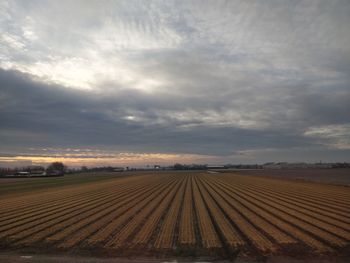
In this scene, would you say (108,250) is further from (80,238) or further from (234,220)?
(234,220)

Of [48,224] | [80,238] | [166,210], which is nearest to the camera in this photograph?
[80,238]

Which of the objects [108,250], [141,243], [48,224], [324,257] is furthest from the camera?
[48,224]

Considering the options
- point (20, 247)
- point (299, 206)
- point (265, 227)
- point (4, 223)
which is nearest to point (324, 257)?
point (265, 227)

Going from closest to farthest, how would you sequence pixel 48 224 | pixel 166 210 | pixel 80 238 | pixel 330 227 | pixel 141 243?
pixel 141 243
pixel 80 238
pixel 330 227
pixel 48 224
pixel 166 210

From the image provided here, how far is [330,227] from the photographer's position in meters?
17.5

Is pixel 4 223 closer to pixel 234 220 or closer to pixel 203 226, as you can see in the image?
pixel 203 226

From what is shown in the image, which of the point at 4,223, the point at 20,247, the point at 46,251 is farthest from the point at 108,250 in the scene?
the point at 4,223

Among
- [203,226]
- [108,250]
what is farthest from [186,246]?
[203,226]

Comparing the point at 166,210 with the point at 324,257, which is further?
the point at 166,210

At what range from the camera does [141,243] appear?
1477 cm

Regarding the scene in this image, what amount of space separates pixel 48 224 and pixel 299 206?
18.9m

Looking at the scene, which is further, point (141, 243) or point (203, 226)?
point (203, 226)

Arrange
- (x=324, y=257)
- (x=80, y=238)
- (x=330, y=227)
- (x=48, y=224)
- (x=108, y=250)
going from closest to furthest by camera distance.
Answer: (x=324, y=257) < (x=108, y=250) < (x=80, y=238) < (x=330, y=227) < (x=48, y=224)

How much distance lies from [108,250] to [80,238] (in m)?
2.85
